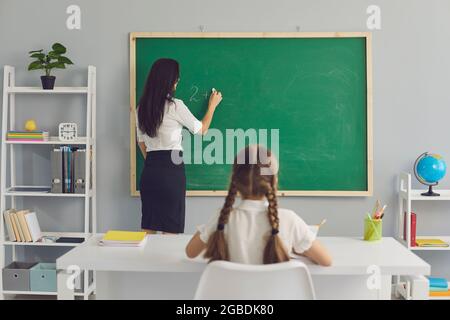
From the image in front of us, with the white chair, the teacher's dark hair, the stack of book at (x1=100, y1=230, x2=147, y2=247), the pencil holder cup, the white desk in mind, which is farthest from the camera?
the teacher's dark hair

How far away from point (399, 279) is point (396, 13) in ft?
6.08

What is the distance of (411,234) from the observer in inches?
153

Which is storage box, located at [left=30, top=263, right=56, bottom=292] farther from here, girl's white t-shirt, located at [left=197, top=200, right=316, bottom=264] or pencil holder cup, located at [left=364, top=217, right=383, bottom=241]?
pencil holder cup, located at [left=364, top=217, right=383, bottom=241]

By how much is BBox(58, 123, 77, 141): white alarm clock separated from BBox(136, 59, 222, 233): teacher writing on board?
61cm

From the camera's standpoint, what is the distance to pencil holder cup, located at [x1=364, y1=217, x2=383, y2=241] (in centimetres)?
257

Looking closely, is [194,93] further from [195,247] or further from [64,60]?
[195,247]

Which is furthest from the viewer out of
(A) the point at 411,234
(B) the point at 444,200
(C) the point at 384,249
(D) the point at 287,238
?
(B) the point at 444,200

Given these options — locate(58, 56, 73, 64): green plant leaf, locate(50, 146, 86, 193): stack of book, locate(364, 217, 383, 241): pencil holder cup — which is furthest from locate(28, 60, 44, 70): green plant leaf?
locate(364, 217, 383, 241): pencil holder cup

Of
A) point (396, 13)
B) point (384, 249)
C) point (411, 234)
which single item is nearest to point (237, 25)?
point (396, 13)

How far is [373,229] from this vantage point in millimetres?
2578

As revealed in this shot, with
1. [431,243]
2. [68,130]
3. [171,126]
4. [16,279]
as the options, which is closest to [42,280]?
[16,279]

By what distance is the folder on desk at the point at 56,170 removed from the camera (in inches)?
→ 158

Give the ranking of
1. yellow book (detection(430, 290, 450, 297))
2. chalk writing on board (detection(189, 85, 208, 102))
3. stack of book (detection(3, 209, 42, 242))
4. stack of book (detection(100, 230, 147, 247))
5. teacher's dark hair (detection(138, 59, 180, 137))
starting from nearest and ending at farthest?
stack of book (detection(100, 230, 147, 247)) → teacher's dark hair (detection(138, 59, 180, 137)) → yellow book (detection(430, 290, 450, 297)) → stack of book (detection(3, 209, 42, 242)) → chalk writing on board (detection(189, 85, 208, 102))

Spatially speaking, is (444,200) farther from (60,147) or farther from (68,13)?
(68,13)
